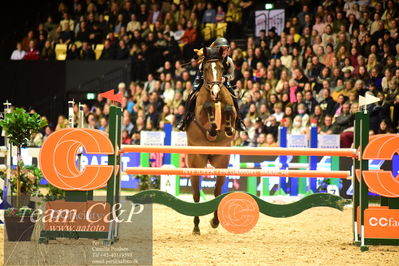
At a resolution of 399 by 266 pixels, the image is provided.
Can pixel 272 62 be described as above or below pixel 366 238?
above

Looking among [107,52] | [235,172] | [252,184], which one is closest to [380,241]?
[235,172]

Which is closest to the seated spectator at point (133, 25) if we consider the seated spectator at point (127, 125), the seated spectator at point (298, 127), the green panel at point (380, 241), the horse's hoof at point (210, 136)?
the seated spectator at point (127, 125)

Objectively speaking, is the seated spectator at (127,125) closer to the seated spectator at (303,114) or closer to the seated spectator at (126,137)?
the seated spectator at (126,137)

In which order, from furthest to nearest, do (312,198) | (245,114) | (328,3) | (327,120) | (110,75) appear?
(110,75) < (328,3) < (245,114) < (327,120) < (312,198)

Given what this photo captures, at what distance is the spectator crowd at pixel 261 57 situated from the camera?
42.5ft

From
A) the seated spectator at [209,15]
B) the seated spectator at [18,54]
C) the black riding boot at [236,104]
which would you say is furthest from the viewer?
the seated spectator at [18,54]

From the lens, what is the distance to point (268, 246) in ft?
21.5

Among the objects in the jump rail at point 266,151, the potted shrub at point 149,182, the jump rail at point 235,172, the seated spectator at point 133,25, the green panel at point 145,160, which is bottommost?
the potted shrub at point 149,182

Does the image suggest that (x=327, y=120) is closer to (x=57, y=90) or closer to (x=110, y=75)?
(x=110, y=75)

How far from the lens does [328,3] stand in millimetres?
15211

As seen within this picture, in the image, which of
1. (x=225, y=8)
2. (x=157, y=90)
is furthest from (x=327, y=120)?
(x=225, y=8)

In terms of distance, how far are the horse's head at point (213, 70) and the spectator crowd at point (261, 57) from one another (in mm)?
3357

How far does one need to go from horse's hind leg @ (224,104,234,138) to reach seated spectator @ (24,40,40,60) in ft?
38.0

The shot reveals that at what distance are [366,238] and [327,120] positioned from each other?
6.61 m
